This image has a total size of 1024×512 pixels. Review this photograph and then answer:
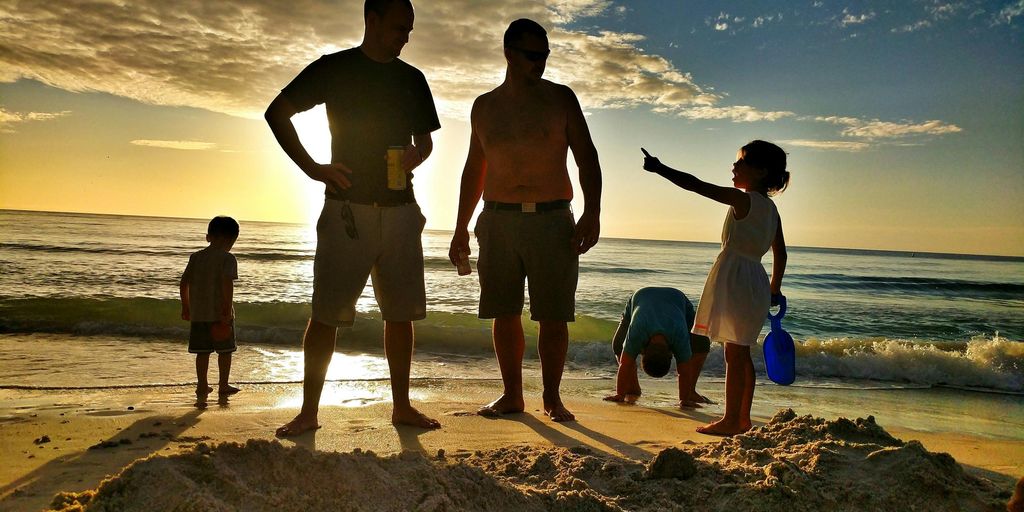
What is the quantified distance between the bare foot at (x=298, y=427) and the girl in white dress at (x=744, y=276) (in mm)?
2194

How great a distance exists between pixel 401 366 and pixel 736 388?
1927mm

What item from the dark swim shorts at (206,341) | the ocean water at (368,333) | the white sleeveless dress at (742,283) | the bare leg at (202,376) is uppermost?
the white sleeveless dress at (742,283)

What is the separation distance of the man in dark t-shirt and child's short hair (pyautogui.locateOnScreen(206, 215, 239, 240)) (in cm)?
197

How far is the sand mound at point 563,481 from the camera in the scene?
Result: 197cm

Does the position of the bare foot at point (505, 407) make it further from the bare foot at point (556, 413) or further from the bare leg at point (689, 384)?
the bare leg at point (689, 384)

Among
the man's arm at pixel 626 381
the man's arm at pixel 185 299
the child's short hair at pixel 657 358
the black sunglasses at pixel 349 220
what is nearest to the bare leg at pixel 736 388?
the child's short hair at pixel 657 358

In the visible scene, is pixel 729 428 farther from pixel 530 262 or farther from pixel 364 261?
pixel 364 261

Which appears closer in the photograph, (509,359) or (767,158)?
(767,158)

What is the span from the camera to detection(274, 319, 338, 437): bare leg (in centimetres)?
353

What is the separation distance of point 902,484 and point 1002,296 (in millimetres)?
29044

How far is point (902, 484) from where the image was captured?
8.02 feet

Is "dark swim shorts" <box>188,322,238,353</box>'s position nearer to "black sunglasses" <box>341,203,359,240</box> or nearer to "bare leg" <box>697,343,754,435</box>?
"black sunglasses" <box>341,203,359,240</box>

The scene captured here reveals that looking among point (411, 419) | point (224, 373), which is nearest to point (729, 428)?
point (411, 419)

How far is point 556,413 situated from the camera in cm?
421
